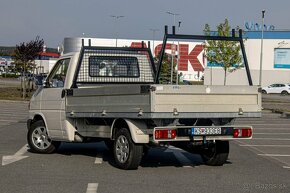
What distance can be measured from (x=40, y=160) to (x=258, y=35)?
68314 mm

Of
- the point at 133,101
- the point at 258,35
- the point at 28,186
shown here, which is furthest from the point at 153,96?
the point at 258,35

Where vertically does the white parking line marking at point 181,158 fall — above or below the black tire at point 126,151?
below

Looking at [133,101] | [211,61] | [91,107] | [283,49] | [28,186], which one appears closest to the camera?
[28,186]

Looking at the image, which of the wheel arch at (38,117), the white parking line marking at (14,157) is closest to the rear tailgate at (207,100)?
the white parking line marking at (14,157)

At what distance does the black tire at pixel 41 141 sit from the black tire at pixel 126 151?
244 cm

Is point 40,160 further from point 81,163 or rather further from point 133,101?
point 133,101

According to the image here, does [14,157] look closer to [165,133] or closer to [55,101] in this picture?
[55,101]

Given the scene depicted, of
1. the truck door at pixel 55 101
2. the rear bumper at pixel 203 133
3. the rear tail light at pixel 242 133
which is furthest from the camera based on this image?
the truck door at pixel 55 101

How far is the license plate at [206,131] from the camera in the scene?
998 cm

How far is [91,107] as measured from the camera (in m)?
10.9

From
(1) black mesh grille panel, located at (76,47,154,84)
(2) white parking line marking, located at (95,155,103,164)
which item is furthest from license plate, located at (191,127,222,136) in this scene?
(1) black mesh grille panel, located at (76,47,154,84)

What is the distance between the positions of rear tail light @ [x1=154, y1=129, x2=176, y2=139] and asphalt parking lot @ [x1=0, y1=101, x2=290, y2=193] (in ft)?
2.18

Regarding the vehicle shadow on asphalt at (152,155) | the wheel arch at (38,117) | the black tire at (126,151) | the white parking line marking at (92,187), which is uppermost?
the wheel arch at (38,117)

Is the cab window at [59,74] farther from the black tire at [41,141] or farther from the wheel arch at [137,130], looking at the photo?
the wheel arch at [137,130]
